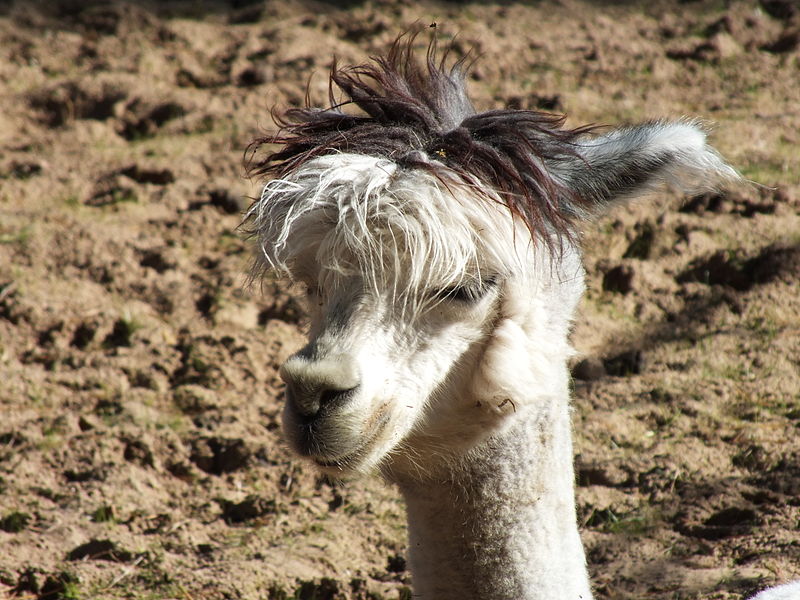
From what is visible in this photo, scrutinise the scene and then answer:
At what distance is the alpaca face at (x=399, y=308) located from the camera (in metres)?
2.54

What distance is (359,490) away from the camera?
445cm

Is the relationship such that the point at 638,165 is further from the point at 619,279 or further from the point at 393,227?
the point at 619,279

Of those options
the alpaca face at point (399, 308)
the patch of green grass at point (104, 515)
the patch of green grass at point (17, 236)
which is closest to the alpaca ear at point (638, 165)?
the alpaca face at point (399, 308)

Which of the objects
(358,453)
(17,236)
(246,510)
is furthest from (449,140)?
(17,236)

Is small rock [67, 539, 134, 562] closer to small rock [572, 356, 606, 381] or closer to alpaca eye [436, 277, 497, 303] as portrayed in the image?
alpaca eye [436, 277, 497, 303]

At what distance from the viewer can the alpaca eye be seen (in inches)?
105

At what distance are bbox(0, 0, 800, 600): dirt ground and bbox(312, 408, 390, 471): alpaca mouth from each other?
4.44 ft

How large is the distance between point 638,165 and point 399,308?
0.87m

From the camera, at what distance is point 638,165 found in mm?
2822

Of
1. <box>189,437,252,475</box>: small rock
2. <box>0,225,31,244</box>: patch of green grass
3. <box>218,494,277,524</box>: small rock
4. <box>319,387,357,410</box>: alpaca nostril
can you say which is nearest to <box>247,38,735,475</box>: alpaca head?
<box>319,387,357,410</box>: alpaca nostril

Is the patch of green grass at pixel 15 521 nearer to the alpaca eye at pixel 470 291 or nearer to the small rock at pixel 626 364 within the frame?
the alpaca eye at pixel 470 291

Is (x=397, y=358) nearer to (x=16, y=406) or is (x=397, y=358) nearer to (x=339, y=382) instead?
(x=339, y=382)

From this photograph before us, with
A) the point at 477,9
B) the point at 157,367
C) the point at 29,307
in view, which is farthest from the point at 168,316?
the point at 477,9

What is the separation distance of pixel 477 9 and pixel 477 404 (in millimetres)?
6506
